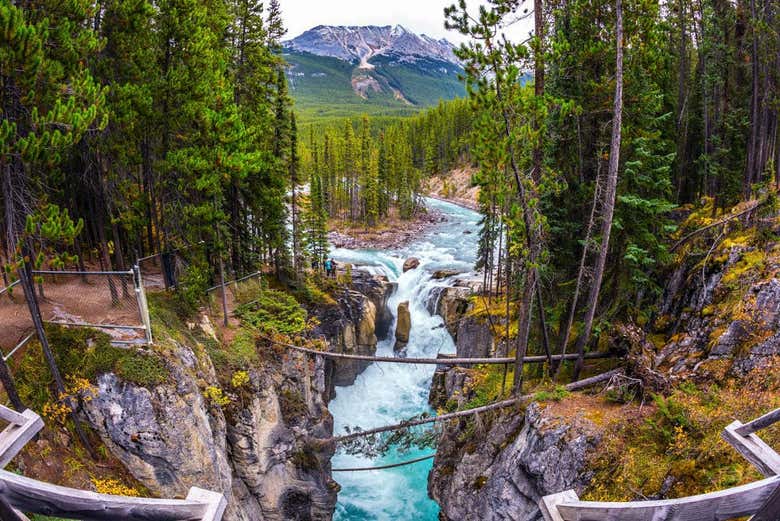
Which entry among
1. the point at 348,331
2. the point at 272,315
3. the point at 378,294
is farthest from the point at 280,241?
the point at 378,294

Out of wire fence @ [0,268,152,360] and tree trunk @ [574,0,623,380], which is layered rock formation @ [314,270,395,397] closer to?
wire fence @ [0,268,152,360]

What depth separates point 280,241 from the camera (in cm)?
2097

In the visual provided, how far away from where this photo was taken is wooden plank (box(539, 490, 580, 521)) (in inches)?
96.5

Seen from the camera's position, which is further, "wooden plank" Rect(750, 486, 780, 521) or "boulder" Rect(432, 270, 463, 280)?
"boulder" Rect(432, 270, 463, 280)

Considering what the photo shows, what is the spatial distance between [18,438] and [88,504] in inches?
29.7

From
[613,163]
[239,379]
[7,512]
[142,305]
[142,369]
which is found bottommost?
[239,379]

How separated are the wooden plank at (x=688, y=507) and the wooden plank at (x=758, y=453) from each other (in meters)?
0.22

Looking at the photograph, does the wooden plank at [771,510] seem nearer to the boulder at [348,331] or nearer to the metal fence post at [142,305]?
the metal fence post at [142,305]

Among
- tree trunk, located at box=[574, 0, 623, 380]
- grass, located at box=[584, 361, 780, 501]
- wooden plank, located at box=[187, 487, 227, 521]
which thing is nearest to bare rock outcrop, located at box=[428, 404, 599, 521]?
grass, located at box=[584, 361, 780, 501]

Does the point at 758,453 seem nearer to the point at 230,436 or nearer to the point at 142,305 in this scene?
the point at 142,305

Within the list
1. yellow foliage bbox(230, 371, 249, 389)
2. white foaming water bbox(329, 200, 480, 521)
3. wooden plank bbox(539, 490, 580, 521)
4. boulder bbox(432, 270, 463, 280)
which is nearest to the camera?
wooden plank bbox(539, 490, 580, 521)

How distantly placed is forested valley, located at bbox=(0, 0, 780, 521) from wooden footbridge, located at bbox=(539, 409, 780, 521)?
4.95m

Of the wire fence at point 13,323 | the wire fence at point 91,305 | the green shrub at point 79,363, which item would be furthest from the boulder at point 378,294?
the wire fence at point 13,323

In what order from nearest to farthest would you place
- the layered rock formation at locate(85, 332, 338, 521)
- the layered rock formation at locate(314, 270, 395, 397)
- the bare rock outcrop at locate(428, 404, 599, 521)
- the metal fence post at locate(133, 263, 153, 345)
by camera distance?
1. the layered rock formation at locate(85, 332, 338, 521)
2. the bare rock outcrop at locate(428, 404, 599, 521)
3. the metal fence post at locate(133, 263, 153, 345)
4. the layered rock formation at locate(314, 270, 395, 397)
